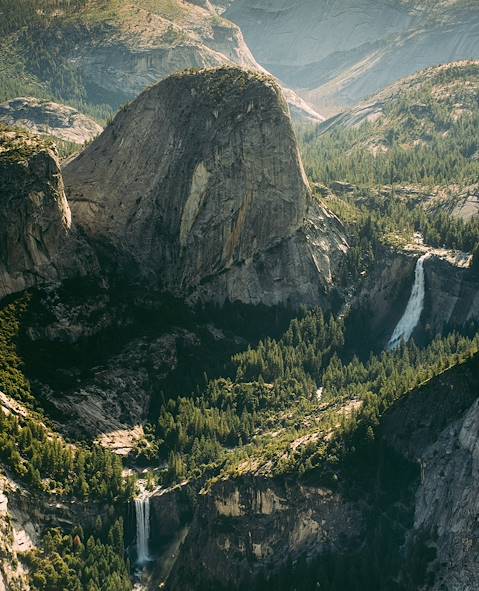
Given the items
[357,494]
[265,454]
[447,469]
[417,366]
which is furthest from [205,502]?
[417,366]

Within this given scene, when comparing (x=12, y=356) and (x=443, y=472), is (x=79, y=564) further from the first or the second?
(x=443, y=472)

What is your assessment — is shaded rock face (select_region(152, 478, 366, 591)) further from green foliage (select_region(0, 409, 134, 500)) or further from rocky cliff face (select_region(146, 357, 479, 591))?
green foliage (select_region(0, 409, 134, 500))

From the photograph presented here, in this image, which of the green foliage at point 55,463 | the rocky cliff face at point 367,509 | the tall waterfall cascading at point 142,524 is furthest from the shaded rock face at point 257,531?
the green foliage at point 55,463

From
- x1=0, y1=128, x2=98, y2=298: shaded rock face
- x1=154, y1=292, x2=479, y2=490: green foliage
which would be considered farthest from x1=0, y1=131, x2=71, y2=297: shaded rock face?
x1=154, y1=292, x2=479, y2=490: green foliage

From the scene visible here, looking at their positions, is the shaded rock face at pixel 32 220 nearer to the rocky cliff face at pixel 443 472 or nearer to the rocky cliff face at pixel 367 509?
the rocky cliff face at pixel 367 509

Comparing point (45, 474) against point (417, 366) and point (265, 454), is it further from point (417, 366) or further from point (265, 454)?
point (417, 366)
